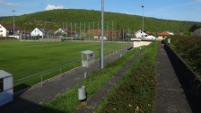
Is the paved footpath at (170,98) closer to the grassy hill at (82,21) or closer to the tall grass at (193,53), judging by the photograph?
the tall grass at (193,53)

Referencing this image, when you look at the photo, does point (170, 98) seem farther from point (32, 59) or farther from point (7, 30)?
point (7, 30)

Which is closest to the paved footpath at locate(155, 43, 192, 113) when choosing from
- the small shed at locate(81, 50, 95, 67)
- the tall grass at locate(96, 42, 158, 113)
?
the tall grass at locate(96, 42, 158, 113)

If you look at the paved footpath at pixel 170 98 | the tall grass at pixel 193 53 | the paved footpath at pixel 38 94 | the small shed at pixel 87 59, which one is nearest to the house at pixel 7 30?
the small shed at pixel 87 59

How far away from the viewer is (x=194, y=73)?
10164mm

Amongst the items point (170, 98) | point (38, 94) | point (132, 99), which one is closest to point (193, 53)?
point (170, 98)

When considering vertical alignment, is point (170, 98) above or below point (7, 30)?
below

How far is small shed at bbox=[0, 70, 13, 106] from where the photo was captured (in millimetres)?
11916

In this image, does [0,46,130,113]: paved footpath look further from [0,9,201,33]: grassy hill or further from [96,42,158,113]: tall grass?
[0,9,201,33]: grassy hill

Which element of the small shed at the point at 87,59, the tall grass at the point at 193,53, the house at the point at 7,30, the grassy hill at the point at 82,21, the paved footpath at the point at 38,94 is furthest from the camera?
the grassy hill at the point at 82,21

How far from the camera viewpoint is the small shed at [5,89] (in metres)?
11.9

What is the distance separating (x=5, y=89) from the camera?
12.2 meters

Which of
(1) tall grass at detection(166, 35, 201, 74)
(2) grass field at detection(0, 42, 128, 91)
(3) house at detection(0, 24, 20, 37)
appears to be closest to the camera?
(1) tall grass at detection(166, 35, 201, 74)

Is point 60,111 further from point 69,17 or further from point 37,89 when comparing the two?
point 69,17

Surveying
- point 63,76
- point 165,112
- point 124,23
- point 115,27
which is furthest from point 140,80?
point 124,23
